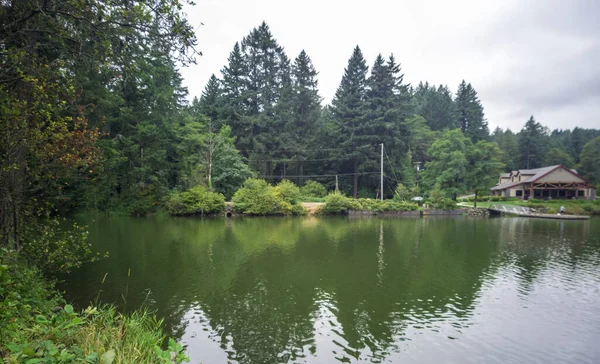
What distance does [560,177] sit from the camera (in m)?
46.9

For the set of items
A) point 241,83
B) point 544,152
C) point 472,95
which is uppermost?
point 472,95

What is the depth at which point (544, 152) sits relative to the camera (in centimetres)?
6912

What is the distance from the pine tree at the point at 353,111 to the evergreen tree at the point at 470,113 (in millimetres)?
31795

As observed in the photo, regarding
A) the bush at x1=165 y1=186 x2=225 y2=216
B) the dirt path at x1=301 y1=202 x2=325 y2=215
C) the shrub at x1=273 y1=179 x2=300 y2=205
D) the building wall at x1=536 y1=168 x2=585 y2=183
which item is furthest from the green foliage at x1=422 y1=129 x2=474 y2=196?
the bush at x1=165 y1=186 x2=225 y2=216

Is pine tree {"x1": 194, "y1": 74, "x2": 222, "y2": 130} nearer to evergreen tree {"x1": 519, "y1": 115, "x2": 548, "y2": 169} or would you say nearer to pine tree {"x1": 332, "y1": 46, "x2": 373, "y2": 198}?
pine tree {"x1": 332, "y1": 46, "x2": 373, "y2": 198}

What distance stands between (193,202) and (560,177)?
166 ft

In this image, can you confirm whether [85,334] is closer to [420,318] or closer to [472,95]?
[420,318]

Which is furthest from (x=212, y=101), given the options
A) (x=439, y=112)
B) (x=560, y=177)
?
(x=560, y=177)

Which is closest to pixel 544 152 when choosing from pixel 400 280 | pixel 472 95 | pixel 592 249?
pixel 472 95

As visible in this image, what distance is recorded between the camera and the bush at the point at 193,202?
32000 millimetres

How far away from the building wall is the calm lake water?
33649 millimetres

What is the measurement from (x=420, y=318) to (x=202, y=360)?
19.2 feet

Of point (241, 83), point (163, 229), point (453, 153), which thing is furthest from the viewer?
point (241, 83)

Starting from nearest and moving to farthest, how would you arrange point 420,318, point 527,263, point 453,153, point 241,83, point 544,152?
point 420,318 → point 527,263 → point 453,153 → point 241,83 → point 544,152
